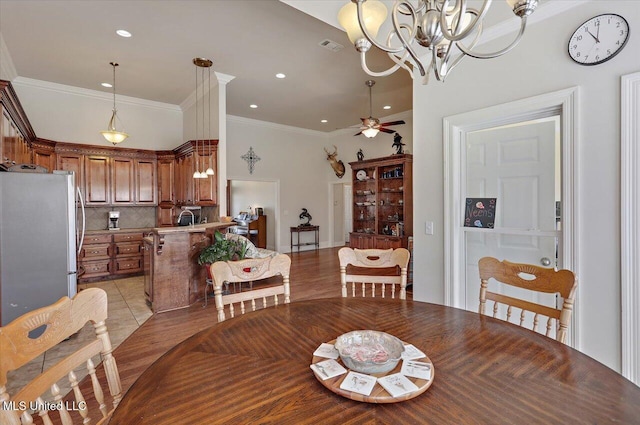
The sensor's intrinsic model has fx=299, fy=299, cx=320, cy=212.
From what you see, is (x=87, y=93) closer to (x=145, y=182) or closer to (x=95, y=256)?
(x=145, y=182)

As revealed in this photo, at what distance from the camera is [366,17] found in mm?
1554

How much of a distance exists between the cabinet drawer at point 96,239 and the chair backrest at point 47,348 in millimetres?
5289

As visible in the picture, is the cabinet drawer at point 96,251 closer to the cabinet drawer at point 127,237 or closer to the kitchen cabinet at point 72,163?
the cabinet drawer at point 127,237

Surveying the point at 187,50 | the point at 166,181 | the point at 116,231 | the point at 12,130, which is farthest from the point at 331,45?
the point at 116,231

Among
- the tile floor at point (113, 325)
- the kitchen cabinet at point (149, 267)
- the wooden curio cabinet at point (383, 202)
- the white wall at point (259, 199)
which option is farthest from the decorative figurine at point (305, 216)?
the kitchen cabinet at point (149, 267)

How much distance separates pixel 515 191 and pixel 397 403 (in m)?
2.45

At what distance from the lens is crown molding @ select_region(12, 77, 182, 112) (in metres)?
5.27

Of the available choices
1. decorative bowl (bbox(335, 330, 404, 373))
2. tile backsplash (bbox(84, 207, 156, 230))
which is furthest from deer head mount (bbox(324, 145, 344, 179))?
decorative bowl (bbox(335, 330, 404, 373))

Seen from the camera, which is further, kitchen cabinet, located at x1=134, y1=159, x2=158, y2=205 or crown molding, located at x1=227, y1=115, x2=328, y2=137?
crown molding, located at x1=227, y1=115, x2=328, y2=137

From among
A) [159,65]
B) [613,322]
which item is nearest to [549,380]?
[613,322]

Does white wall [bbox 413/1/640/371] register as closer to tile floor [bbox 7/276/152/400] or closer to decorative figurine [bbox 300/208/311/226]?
tile floor [bbox 7/276/152/400]

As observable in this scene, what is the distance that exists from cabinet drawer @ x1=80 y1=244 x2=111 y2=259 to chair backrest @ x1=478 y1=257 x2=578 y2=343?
613cm

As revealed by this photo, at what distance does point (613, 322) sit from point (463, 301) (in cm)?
107

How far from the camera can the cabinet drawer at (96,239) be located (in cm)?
529
